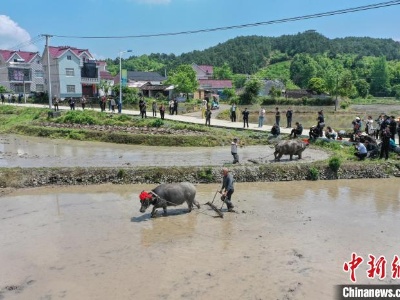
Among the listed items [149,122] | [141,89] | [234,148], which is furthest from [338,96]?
[234,148]

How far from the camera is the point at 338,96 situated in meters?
66.2

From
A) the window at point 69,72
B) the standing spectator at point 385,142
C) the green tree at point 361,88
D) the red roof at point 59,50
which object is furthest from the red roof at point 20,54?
the green tree at point 361,88

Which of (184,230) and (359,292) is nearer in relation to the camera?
(359,292)

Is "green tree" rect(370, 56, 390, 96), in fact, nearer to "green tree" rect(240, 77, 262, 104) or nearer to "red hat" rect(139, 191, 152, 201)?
"green tree" rect(240, 77, 262, 104)

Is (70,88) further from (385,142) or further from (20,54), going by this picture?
(385,142)

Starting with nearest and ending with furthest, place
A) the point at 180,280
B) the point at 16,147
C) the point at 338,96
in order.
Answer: the point at 180,280 < the point at 16,147 < the point at 338,96

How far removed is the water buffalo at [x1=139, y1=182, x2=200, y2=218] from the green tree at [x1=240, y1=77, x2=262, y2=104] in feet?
158

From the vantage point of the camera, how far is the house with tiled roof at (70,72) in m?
61.8

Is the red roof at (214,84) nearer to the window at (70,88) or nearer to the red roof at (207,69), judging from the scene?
the red roof at (207,69)

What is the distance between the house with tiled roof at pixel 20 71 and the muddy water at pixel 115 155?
4605 cm

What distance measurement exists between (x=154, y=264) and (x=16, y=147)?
71.0 feet

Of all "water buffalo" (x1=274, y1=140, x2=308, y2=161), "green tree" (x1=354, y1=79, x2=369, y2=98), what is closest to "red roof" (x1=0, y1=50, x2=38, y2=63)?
"water buffalo" (x1=274, y1=140, x2=308, y2=161)

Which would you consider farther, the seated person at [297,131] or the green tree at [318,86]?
the green tree at [318,86]

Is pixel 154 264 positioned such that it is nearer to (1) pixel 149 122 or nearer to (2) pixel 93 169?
(2) pixel 93 169
